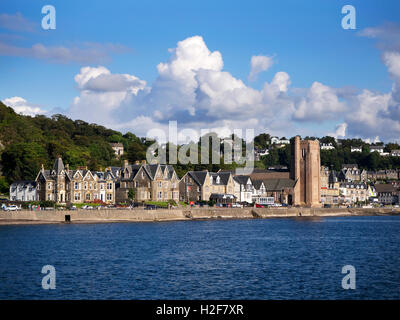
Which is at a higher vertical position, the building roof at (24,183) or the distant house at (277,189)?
the building roof at (24,183)

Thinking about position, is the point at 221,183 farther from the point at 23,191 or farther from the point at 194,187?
the point at 23,191

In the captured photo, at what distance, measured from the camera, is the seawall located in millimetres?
73188

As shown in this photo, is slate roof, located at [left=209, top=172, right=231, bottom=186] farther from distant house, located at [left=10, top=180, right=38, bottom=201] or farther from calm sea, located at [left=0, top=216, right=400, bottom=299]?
calm sea, located at [left=0, top=216, right=400, bottom=299]

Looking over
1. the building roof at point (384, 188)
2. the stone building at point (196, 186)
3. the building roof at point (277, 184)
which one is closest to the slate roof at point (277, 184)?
the building roof at point (277, 184)

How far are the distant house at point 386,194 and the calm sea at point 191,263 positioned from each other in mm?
109993

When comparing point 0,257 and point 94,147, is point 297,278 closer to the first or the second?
point 0,257

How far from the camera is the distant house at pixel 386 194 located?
573 feet

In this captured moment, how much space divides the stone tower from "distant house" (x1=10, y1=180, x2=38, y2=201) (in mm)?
62759

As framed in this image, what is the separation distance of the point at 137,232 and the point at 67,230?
25.7 ft

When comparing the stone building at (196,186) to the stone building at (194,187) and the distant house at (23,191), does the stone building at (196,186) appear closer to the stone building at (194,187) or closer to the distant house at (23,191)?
the stone building at (194,187)

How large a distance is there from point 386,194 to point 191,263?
144 m

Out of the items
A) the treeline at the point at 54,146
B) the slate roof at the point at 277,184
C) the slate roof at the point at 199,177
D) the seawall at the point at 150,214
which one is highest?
the treeline at the point at 54,146
